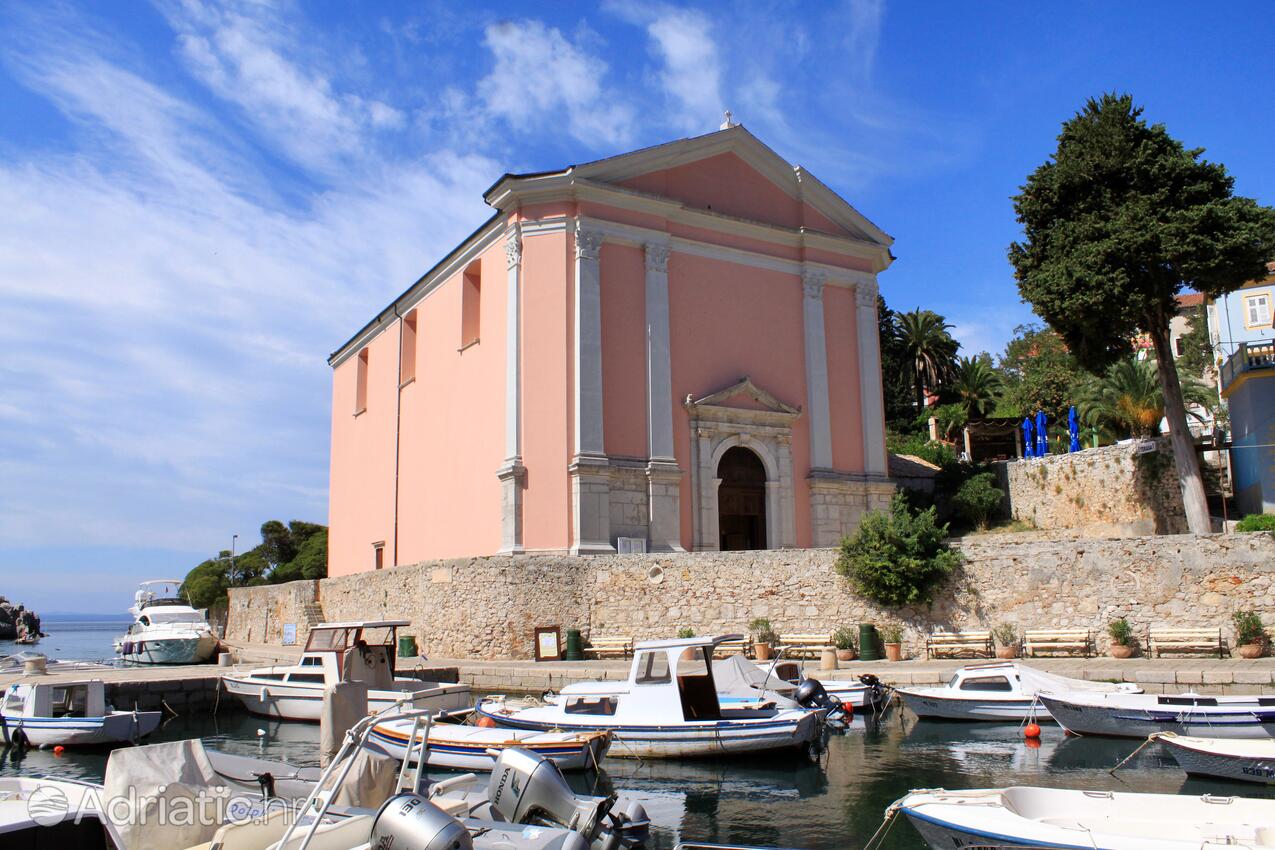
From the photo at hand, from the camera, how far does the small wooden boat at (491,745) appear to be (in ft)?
41.3

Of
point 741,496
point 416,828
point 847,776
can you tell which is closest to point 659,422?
point 741,496

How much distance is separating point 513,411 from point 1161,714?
16731 millimetres

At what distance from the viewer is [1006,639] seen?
67.4 feet

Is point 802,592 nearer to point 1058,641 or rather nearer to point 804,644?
point 804,644

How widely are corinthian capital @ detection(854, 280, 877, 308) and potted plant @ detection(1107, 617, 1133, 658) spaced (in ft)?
47.5

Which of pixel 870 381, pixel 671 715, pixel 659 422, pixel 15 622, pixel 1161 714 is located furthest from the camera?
pixel 15 622

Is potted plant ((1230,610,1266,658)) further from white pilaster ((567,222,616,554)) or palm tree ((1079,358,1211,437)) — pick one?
palm tree ((1079,358,1211,437))

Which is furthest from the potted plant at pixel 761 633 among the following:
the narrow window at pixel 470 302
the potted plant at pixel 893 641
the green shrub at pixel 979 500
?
the green shrub at pixel 979 500

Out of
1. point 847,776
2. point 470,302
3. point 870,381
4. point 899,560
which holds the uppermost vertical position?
point 470,302

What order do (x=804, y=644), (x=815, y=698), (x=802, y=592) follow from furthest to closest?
(x=802, y=592) < (x=804, y=644) < (x=815, y=698)

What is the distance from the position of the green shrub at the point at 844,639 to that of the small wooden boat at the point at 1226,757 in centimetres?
1019

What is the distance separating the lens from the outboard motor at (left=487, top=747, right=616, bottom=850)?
841 cm

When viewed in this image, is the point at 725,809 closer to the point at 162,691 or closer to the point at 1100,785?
the point at 1100,785

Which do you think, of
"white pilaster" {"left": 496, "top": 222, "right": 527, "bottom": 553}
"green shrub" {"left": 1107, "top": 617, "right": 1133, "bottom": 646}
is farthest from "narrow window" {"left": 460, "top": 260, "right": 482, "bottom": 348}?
"green shrub" {"left": 1107, "top": 617, "right": 1133, "bottom": 646}
